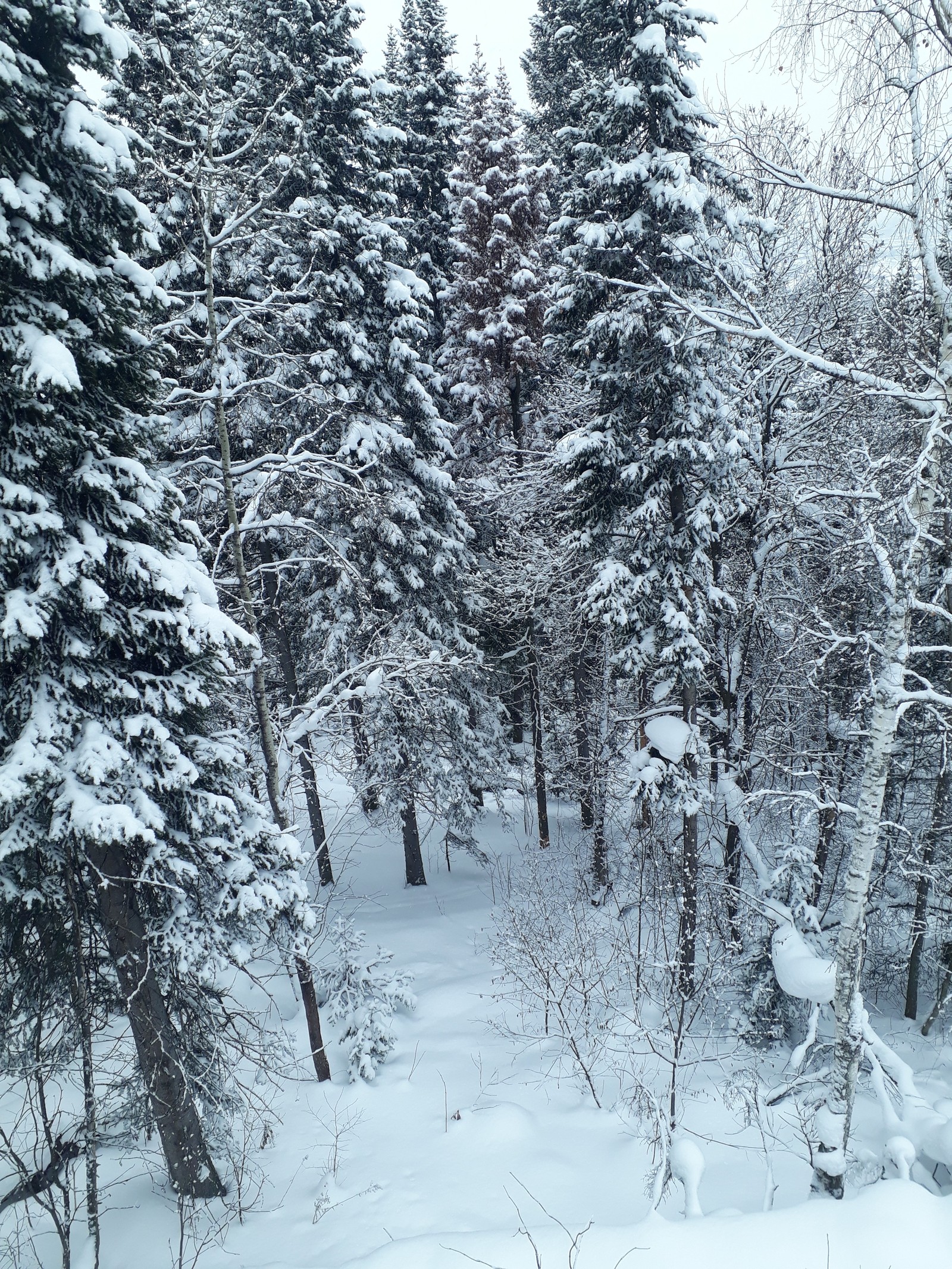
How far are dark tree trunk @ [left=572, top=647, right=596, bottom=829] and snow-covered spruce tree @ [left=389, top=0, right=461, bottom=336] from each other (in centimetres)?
1063

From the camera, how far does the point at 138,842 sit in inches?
269

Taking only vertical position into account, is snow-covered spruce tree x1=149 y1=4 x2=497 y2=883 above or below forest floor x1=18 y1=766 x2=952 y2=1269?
above

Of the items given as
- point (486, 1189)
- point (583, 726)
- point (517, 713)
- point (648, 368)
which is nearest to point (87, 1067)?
point (486, 1189)

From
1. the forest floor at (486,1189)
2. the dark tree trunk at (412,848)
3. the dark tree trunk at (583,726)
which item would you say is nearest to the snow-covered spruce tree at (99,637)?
the forest floor at (486,1189)

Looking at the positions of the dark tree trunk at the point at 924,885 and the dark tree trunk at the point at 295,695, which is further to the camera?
the dark tree trunk at the point at 295,695

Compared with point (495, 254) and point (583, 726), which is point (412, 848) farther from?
point (495, 254)

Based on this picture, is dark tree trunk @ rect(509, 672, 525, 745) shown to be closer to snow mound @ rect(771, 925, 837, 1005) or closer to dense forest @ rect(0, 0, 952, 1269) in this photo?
dense forest @ rect(0, 0, 952, 1269)

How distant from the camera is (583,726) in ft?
52.9

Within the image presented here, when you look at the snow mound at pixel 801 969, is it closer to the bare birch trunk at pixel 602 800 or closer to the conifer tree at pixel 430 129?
the bare birch trunk at pixel 602 800

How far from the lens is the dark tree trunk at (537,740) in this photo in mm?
17703

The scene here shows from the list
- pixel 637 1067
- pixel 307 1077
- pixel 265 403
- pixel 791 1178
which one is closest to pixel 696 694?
pixel 637 1067

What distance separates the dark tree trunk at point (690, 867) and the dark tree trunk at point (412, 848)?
265 inches

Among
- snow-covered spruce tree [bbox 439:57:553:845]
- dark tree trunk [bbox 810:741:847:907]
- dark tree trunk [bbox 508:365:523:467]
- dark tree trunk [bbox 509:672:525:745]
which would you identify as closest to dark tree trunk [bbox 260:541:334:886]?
snow-covered spruce tree [bbox 439:57:553:845]

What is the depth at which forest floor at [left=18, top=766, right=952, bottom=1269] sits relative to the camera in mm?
5371
